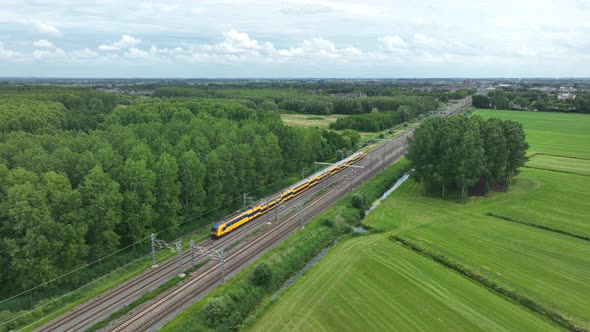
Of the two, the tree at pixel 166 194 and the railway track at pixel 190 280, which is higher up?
the tree at pixel 166 194

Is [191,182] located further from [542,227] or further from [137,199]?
[542,227]

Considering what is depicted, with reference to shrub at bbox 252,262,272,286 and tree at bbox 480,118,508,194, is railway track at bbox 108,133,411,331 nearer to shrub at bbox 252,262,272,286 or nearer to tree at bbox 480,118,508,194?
shrub at bbox 252,262,272,286

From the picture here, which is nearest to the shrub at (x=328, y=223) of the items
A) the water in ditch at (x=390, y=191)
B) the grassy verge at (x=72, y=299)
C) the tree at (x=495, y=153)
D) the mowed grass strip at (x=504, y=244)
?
the mowed grass strip at (x=504, y=244)

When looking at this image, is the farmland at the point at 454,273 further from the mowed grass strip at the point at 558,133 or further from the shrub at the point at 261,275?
the mowed grass strip at the point at 558,133

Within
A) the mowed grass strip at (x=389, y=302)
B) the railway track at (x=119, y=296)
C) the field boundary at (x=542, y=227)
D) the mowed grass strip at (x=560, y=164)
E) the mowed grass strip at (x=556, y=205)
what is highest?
the mowed grass strip at (x=560, y=164)

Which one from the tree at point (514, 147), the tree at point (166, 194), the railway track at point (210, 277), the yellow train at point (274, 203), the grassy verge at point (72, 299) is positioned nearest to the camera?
the grassy verge at point (72, 299)

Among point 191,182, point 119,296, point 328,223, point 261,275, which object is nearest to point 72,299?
point 119,296
